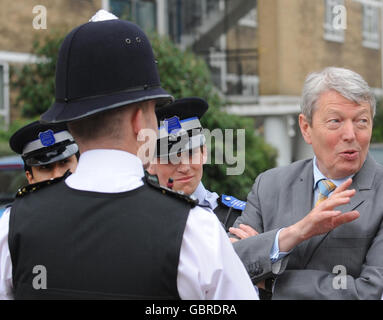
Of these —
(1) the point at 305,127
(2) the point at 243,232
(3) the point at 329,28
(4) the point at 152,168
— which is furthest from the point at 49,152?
(3) the point at 329,28

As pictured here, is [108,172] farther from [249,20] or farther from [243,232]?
[249,20]

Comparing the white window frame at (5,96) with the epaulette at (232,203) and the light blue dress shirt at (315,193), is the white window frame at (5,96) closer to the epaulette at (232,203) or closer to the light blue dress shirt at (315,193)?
the epaulette at (232,203)

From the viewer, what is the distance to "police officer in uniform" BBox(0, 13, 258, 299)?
66.3 inches

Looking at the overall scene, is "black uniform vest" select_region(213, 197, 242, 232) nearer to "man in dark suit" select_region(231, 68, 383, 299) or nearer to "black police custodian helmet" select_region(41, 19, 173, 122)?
"man in dark suit" select_region(231, 68, 383, 299)

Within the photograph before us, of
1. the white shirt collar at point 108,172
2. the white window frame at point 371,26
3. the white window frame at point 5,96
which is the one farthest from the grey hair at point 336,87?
the white window frame at point 371,26

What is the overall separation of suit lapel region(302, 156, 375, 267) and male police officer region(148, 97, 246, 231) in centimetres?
95

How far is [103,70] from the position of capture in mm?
1810

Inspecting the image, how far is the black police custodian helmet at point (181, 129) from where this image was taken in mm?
3406

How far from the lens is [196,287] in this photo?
5.52 feet

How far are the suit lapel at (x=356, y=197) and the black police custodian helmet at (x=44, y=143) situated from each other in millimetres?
1571
